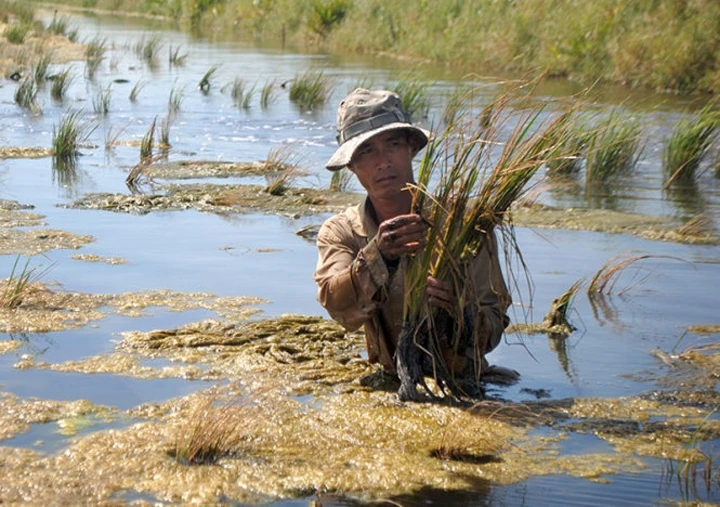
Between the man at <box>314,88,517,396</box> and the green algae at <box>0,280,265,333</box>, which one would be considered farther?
the green algae at <box>0,280,265,333</box>

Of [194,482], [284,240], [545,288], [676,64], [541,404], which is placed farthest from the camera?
[676,64]

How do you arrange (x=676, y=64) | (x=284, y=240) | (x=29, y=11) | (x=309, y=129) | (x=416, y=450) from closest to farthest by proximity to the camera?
1. (x=416, y=450)
2. (x=284, y=240)
3. (x=309, y=129)
4. (x=676, y=64)
5. (x=29, y=11)

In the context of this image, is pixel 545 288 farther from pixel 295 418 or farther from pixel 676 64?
pixel 676 64

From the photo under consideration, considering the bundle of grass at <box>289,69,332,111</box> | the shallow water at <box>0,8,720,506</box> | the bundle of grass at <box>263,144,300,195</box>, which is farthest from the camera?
the bundle of grass at <box>289,69,332,111</box>

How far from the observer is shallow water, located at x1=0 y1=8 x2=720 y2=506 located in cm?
486

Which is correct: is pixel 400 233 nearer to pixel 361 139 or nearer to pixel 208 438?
pixel 361 139

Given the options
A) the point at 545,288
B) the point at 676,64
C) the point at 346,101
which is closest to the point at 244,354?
the point at 346,101

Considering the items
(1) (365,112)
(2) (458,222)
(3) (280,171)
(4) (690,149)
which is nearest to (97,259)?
(1) (365,112)

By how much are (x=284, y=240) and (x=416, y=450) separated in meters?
4.40

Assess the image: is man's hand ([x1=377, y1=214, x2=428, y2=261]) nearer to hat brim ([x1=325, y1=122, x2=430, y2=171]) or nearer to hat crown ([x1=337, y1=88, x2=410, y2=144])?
hat brim ([x1=325, y1=122, x2=430, y2=171])

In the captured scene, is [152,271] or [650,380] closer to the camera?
[650,380]

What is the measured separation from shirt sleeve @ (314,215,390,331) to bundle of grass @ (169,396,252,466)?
2.09ft

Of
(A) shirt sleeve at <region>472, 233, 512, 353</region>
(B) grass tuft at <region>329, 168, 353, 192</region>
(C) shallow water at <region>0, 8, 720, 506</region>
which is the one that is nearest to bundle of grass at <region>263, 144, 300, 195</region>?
(C) shallow water at <region>0, 8, 720, 506</region>

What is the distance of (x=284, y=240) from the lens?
845 cm
